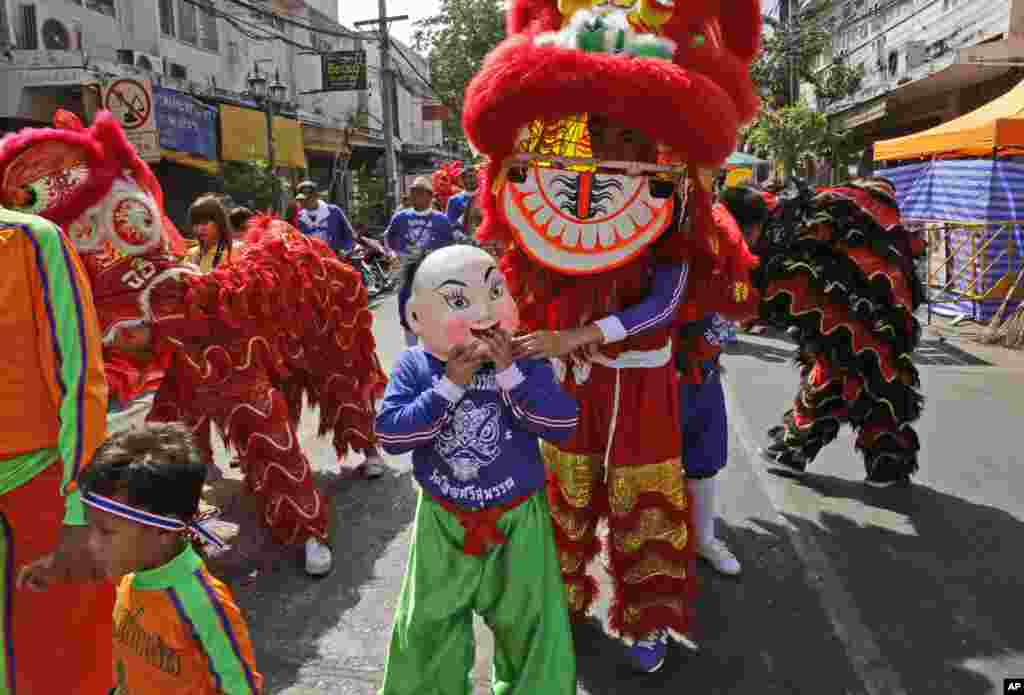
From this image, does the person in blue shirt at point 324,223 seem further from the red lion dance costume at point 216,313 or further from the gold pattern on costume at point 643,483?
the gold pattern on costume at point 643,483

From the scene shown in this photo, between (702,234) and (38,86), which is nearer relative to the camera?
(702,234)

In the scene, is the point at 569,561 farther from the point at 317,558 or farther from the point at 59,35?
the point at 59,35

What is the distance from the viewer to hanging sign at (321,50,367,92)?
56.1 ft

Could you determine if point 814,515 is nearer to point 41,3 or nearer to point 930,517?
point 930,517

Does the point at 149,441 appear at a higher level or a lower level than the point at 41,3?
lower

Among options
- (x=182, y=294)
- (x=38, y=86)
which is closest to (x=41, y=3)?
(x=38, y=86)

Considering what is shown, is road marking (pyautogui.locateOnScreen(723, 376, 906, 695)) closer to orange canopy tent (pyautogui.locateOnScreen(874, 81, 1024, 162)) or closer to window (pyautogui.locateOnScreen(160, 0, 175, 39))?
orange canopy tent (pyautogui.locateOnScreen(874, 81, 1024, 162))

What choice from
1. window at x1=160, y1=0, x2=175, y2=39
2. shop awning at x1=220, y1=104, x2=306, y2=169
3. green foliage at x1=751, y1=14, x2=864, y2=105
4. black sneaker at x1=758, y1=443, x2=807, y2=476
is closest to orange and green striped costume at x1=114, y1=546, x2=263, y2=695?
black sneaker at x1=758, y1=443, x2=807, y2=476

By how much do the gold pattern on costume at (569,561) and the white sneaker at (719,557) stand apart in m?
0.87

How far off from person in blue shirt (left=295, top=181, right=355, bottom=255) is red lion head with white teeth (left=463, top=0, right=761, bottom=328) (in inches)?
203

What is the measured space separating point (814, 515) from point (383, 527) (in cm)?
213

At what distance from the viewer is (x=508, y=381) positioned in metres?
1.91

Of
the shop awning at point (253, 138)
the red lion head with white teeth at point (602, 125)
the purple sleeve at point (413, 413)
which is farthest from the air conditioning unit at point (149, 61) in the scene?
the purple sleeve at point (413, 413)

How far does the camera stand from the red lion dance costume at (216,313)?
8.82ft
